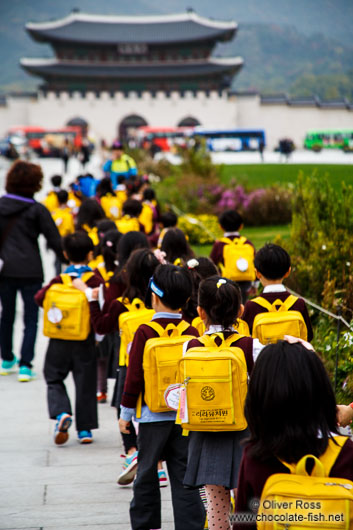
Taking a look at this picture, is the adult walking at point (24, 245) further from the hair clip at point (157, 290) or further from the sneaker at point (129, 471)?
the hair clip at point (157, 290)

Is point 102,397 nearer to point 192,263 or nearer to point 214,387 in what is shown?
point 192,263

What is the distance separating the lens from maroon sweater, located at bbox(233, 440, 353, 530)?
2098 millimetres

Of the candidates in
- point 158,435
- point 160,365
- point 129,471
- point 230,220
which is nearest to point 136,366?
point 160,365

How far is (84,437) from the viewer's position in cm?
541

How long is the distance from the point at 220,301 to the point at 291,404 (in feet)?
4.12

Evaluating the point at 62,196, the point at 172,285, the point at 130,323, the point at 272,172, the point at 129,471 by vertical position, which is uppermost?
the point at 272,172

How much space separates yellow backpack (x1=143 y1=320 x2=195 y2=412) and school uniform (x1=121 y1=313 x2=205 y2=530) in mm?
60

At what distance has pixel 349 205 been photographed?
288 inches

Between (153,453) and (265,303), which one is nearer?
(153,453)

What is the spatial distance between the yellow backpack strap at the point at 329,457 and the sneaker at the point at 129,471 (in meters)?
2.52

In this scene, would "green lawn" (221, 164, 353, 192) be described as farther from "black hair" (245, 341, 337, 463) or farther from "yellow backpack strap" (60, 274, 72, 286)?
"black hair" (245, 341, 337, 463)

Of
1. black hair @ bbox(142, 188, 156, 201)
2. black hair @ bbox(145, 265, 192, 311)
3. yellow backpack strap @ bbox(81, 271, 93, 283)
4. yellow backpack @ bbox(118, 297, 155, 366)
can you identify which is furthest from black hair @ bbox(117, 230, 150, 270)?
black hair @ bbox(142, 188, 156, 201)

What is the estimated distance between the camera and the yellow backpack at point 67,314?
16.9 ft

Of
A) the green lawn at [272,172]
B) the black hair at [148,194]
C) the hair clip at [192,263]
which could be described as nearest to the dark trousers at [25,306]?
the hair clip at [192,263]
